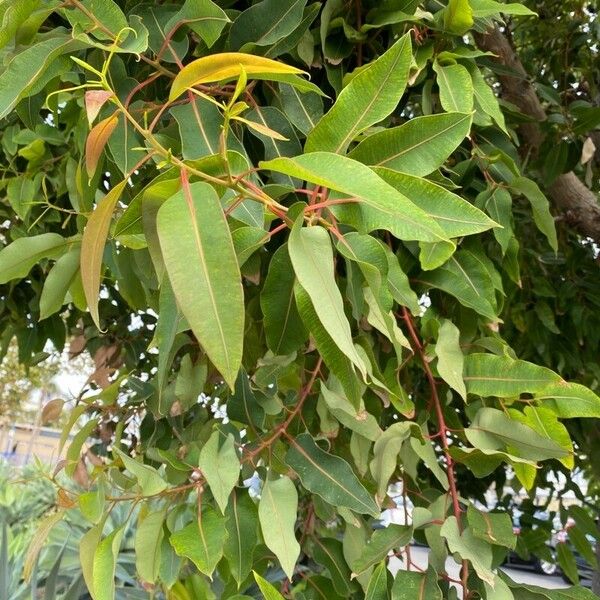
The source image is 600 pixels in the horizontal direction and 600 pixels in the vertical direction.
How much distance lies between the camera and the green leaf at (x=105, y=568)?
0.39m

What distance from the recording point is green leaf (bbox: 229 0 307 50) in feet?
1.46

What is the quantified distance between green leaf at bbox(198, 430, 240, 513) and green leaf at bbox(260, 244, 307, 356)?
67mm

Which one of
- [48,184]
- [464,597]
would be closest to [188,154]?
[464,597]

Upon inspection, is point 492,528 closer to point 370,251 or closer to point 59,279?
point 370,251

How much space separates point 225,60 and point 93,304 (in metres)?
0.13

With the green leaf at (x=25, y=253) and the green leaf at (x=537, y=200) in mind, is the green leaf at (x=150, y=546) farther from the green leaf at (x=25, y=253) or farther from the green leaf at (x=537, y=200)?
the green leaf at (x=537, y=200)

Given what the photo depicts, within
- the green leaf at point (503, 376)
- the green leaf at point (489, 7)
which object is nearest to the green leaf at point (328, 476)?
the green leaf at point (503, 376)

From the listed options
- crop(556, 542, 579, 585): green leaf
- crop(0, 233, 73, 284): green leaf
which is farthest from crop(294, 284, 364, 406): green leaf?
crop(556, 542, 579, 585): green leaf

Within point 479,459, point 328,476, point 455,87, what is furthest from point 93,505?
point 455,87

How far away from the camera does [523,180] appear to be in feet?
1.80

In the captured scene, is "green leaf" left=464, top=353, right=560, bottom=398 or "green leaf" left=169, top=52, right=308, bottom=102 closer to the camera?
"green leaf" left=169, top=52, right=308, bottom=102

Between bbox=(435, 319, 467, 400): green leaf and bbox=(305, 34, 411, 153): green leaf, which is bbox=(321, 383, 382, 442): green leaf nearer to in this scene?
bbox=(435, 319, 467, 400): green leaf

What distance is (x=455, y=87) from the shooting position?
0.48 metres

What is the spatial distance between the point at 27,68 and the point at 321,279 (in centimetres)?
21
